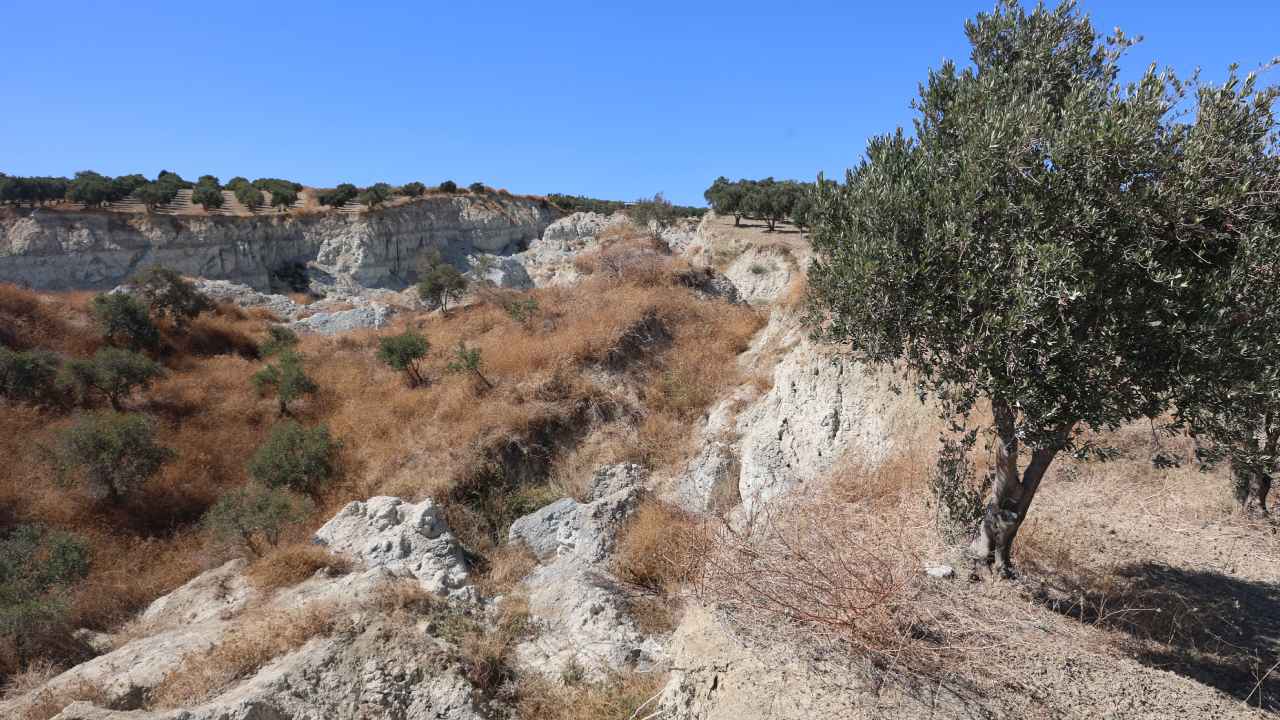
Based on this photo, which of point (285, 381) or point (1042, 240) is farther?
point (285, 381)

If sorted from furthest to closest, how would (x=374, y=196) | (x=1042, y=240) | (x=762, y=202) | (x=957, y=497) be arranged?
1. (x=374, y=196)
2. (x=762, y=202)
3. (x=957, y=497)
4. (x=1042, y=240)

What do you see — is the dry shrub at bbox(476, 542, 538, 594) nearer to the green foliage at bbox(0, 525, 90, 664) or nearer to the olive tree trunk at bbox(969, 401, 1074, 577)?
the green foliage at bbox(0, 525, 90, 664)

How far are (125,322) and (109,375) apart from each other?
18.2 ft

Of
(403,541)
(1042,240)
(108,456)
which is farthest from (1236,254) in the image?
(108,456)

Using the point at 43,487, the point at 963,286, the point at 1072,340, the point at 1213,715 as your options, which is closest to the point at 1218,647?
the point at 1213,715

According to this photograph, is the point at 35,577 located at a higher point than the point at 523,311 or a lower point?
lower

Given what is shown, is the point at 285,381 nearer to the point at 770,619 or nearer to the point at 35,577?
the point at 35,577

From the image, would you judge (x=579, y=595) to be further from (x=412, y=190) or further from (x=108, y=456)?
(x=412, y=190)

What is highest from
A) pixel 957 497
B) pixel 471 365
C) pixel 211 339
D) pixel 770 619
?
pixel 957 497

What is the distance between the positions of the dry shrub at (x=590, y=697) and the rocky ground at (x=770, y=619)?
0.08 m

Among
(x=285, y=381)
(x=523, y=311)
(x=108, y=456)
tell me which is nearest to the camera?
(x=108, y=456)

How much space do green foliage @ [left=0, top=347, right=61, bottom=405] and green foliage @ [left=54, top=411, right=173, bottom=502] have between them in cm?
441

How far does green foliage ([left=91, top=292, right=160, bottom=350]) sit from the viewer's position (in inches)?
841

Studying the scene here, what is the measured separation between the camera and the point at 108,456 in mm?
13492
